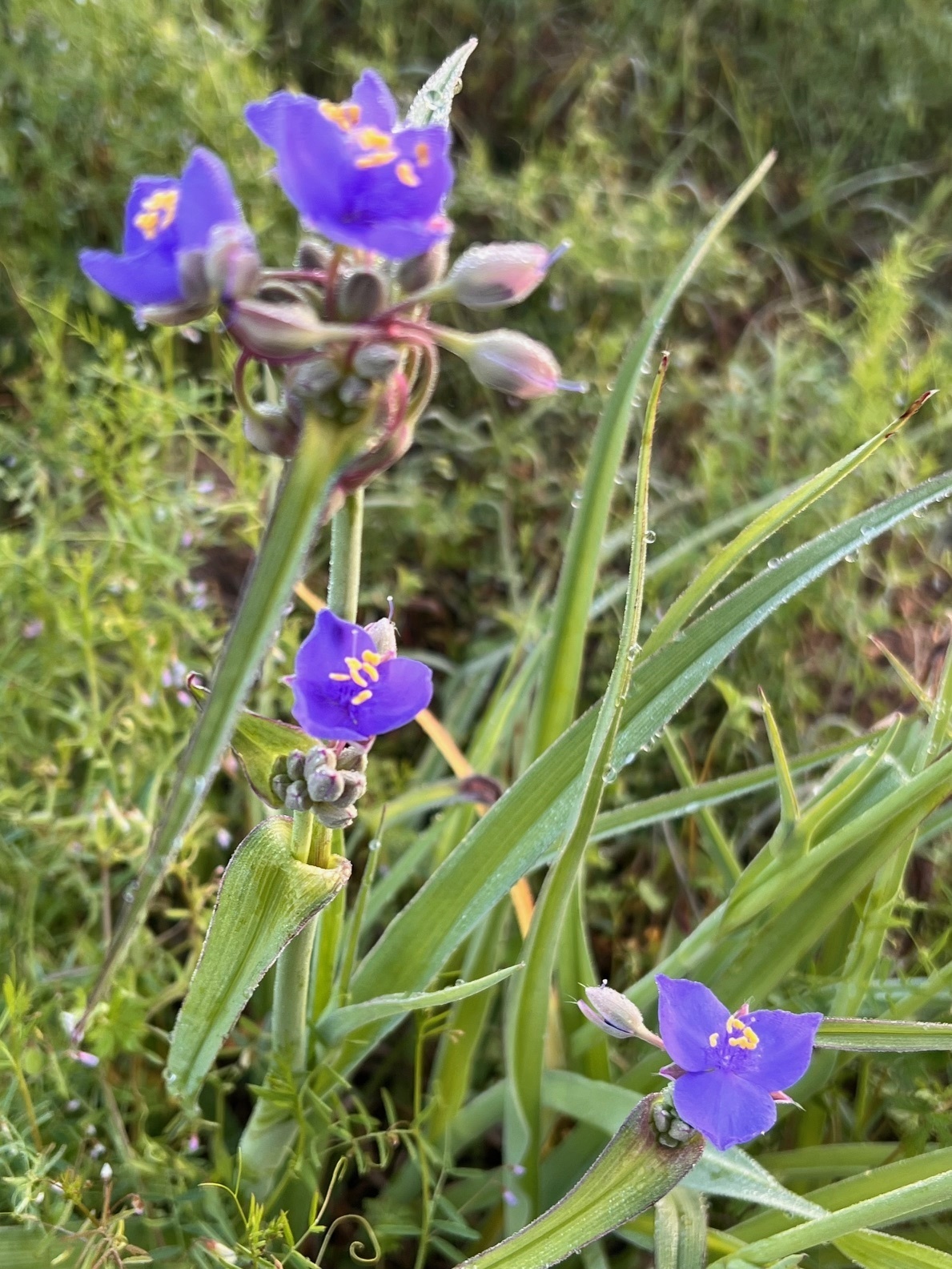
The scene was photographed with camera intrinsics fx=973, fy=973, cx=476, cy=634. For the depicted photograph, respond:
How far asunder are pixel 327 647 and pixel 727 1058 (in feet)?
1.33

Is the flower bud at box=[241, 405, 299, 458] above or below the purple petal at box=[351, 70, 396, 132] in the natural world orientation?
below

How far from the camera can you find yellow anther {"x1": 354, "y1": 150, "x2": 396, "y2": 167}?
1.62ft

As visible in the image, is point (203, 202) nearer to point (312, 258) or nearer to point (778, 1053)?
point (312, 258)

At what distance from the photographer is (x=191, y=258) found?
503mm

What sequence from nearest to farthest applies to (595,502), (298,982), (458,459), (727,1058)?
1. (727,1058)
2. (298,982)
3. (595,502)
4. (458,459)

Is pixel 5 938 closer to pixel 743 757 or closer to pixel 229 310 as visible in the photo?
pixel 229 310

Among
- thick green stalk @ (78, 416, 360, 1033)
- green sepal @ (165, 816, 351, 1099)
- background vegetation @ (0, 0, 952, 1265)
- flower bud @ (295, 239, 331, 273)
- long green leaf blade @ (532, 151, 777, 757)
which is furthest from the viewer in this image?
background vegetation @ (0, 0, 952, 1265)

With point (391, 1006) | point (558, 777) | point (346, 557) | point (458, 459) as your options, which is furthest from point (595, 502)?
point (458, 459)

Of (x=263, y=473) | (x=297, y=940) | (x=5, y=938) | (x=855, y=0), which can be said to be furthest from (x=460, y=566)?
(x=855, y=0)

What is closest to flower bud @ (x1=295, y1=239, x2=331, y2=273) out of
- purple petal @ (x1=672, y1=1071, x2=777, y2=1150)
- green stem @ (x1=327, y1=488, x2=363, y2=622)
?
green stem @ (x1=327, y1=488, x2=363, y2=622)

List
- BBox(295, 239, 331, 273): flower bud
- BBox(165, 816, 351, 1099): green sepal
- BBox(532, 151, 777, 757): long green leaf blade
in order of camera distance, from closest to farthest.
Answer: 1. BBox(295, 239, 331, 273): flower bud
2. BBox(165, 816, 351, 1099): green sepal
3. BBox(532, 151, 777, 757): long green leaf blade

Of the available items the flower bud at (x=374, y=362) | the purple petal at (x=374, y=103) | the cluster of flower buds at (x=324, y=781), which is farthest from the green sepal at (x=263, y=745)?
the purple petal at (x=374, y=103)

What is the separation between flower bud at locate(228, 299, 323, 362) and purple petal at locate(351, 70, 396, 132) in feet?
0.49

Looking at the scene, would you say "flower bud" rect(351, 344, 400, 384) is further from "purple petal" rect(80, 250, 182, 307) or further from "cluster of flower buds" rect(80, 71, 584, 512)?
"purple petal" rect(80, 250, 182, 307)
